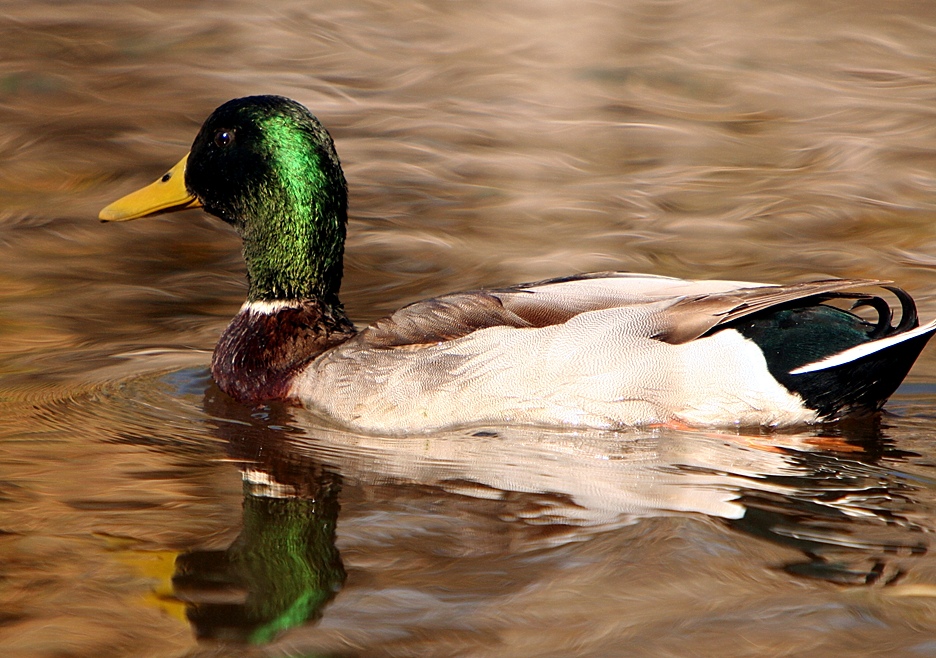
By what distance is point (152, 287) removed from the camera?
6.56 meters

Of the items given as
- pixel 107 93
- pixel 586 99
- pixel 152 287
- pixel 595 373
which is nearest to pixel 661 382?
pixel 595 373

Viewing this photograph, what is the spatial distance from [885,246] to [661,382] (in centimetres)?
313

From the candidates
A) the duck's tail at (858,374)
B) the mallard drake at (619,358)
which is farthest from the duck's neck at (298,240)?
the duck's tail at (858,374)

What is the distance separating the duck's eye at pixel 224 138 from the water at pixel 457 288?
98cm

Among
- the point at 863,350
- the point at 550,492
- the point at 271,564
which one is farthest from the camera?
the point at 863,350

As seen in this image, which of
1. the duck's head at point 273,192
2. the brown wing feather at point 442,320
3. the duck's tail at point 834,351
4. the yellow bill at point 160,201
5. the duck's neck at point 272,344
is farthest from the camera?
the yellow bill at point 160,201

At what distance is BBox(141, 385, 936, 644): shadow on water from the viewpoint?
11.4 ft

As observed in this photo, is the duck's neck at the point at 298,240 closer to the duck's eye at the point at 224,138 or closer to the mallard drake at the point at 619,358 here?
the duck's eye at the point at 224,138

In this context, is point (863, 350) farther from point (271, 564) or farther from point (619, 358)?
point (271, 564)

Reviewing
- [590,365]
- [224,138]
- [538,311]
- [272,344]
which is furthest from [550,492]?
[224,138]

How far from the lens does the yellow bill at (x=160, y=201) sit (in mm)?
5488

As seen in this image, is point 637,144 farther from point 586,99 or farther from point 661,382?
point 661,382

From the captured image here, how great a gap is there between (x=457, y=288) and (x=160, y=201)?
1702 mm

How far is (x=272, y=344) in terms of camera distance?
5.24m
